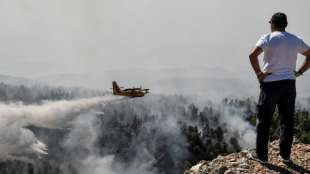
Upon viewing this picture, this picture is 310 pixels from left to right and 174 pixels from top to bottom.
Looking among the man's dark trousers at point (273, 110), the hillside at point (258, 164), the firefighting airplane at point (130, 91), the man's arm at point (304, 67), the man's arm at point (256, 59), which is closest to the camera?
the man's arm at point (256, 59)

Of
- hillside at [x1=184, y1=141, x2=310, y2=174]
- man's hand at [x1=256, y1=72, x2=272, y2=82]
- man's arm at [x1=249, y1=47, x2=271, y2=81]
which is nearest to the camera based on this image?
man's arm at [x1=249, y1=47, x2=271, y2=81]

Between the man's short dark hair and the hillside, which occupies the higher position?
the man's short dark hair

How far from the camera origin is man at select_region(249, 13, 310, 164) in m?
9.82

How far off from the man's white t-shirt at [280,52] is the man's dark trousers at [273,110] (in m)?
0.18

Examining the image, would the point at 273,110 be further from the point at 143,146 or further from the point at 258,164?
the point at 143,146

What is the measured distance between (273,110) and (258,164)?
4.43 ft

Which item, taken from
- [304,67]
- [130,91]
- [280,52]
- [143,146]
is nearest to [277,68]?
[280,52]

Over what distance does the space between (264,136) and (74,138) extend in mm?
177455

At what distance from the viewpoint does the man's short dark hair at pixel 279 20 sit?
32.6ft

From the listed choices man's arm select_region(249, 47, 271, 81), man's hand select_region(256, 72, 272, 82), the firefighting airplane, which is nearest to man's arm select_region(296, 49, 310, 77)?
man's hand select_region(256, 72, 272, 82)

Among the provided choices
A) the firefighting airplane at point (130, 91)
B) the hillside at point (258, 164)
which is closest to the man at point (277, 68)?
the hillside at point (258, 164)

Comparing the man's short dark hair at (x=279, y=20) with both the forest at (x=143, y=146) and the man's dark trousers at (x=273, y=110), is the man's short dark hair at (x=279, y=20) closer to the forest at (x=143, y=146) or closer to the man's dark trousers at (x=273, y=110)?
the man's dark trousers at (x=273, y=110)

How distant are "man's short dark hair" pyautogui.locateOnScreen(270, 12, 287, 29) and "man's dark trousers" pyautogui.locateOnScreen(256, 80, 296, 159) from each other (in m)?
1.08

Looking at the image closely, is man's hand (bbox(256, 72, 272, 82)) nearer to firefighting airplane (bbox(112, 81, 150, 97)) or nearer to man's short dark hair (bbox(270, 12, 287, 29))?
man's short dark hair (bbox(270, 12, 287, 29))
